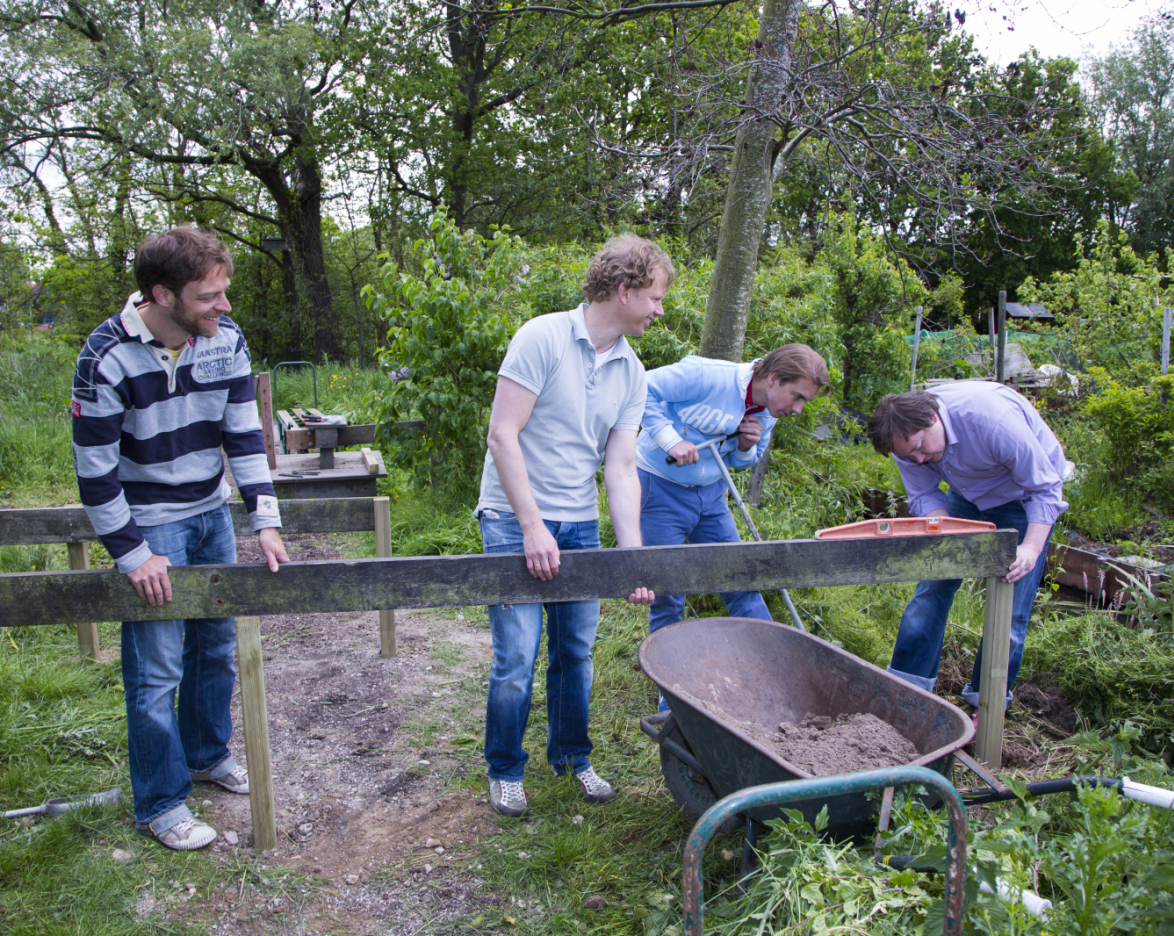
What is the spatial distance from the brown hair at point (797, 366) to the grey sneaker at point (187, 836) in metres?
2.46

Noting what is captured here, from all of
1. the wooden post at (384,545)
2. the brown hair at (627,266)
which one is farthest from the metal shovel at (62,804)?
the brown hair at (627,266)

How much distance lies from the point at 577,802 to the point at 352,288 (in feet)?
81.3

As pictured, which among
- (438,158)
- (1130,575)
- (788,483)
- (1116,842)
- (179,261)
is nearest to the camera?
(1116,842)

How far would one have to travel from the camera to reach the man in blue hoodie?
10.5 feet

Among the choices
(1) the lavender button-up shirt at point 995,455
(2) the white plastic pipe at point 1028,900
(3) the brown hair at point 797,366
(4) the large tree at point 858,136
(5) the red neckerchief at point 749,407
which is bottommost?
(2) the white plastic pipe at point 1028,900

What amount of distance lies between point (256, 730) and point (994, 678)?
242 cm

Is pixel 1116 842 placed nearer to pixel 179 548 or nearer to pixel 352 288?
pixel 179 548

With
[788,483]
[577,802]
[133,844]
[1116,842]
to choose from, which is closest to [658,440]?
[577,802]

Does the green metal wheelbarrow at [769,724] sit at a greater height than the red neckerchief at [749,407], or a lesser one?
lesser

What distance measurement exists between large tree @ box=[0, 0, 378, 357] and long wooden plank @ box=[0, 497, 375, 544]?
1389 cm

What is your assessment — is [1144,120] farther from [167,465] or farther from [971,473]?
[167,465]

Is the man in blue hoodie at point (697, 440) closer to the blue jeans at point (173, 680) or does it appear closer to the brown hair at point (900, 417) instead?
the brown hair at point (900, 417)

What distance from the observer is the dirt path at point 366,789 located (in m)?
2.34

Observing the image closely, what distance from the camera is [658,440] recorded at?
10.4 feet
